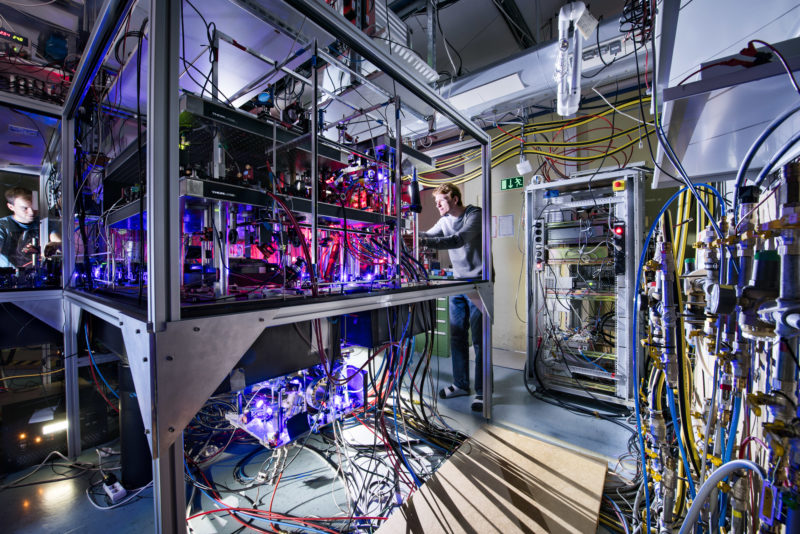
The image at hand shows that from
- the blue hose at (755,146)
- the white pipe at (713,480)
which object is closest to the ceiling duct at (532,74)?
the blue hose at (755,146)

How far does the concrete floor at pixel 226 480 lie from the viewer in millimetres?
1388

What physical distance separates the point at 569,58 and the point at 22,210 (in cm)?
436

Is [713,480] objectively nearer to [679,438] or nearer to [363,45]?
[679,438]

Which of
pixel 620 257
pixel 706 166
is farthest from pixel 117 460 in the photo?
pixel 620 257

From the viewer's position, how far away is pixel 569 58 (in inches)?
86.6

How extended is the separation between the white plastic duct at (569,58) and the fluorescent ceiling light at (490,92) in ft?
1.39

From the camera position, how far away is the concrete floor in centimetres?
139

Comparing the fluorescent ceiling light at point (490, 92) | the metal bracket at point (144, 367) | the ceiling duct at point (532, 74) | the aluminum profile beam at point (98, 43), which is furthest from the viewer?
the fluorescent ceiling light at point (490, 92)

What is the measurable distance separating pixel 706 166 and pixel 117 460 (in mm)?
3268

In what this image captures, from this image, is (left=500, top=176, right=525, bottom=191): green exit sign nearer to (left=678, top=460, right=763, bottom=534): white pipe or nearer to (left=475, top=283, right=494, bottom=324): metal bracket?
(left=475, top=283, right=494, bottom=324): metal bracket

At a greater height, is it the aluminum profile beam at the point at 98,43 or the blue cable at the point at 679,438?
the aluminum profile beam at the point at 98,43

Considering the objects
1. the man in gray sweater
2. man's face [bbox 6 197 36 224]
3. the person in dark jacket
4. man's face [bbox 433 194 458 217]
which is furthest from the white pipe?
man's face [bbox 6 197 36 224]

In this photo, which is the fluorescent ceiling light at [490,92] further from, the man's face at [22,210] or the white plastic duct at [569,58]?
the man's face at [22,210]

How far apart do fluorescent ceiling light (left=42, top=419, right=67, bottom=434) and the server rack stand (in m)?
3.46
